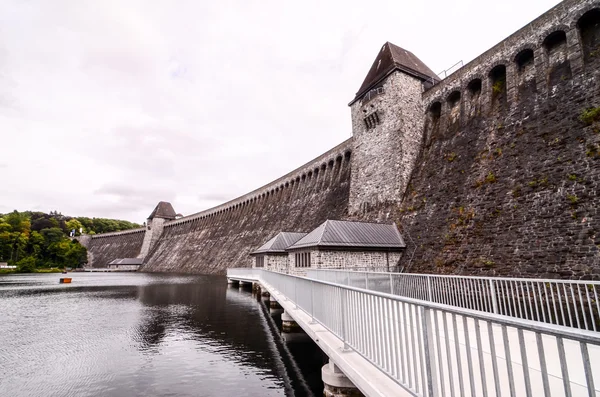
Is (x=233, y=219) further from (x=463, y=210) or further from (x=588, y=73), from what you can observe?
(x=588, y=73)

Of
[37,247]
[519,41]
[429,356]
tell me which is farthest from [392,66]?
[37,247]

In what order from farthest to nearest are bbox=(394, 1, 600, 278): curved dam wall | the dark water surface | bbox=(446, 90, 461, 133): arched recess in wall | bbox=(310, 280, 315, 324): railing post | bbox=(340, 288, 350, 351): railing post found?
bbox=(446, 90, 461, 133): arched recess in wall
bbox=(394, 1, 600, 278): curved dam wall
bbox=(310, 280, 315, 324): railing post
the dark water surface
bbox=(340, 288, 350, 351): railing post

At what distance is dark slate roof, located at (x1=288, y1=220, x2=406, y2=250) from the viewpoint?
62.9 ft

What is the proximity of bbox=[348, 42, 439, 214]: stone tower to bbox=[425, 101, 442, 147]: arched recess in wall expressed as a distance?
0.52 m

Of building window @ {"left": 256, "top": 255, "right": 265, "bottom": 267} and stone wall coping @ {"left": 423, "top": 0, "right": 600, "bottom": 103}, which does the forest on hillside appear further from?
stone wall coping @ {"left": 423, "top": 0, "right": 600, "bottom": 103}

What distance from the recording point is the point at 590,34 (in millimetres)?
15375

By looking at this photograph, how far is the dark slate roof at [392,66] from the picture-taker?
85.9 feet

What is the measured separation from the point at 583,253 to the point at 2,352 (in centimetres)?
2066

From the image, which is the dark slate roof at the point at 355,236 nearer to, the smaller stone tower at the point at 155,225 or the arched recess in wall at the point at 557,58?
the arched recess in wall at the point at 557,58

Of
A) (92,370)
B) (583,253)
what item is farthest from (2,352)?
(583,253)

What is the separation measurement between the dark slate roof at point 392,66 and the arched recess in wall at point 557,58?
33.7 ft

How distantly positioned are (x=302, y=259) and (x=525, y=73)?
1746cm

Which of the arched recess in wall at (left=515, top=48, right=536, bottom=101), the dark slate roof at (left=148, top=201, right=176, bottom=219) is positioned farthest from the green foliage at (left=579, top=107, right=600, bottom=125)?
the dark slate roof at (left=148, top=201, right=176, bottom=219)

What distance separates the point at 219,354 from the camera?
9.98 meters
